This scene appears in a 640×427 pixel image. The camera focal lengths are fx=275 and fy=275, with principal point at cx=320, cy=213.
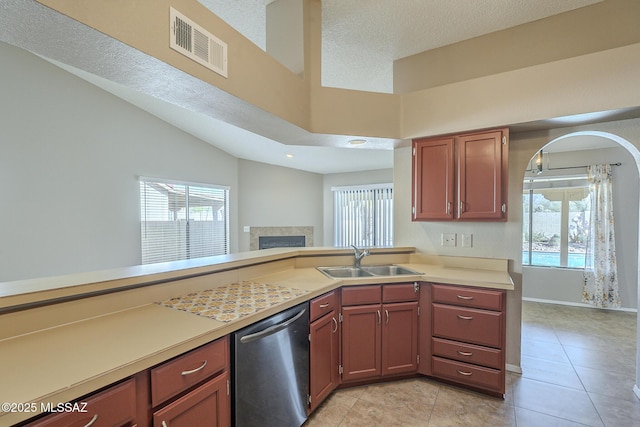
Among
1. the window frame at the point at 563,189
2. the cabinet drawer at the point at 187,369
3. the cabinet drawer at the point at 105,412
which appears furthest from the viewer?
the window frame at the point at 563,189

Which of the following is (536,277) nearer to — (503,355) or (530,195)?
(530,195)

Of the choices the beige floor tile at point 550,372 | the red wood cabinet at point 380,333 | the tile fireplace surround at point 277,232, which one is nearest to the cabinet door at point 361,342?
the red wood cabinet at point 380,333

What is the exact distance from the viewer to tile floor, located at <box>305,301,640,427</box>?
1.92 m

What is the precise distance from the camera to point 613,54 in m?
2.00

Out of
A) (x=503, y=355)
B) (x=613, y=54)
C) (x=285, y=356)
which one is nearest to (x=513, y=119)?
(x=613, y=54)

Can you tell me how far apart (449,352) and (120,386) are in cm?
226

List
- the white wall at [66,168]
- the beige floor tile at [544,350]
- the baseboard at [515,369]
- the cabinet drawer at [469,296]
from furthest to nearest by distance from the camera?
the white wall at [66,168], the beige floor tile at [544,350], the baseboard at [515,369], the cabinet drawer at [469,296]

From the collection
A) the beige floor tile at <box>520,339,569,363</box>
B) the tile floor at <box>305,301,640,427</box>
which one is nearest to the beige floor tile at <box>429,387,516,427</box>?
the tile floor at <box>305,301,640,427</box>

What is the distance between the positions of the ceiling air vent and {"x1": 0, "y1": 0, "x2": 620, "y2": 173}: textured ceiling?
116 millimetres

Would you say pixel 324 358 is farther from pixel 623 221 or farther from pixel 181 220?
pixel 623 221

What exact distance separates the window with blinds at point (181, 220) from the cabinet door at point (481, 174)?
498 cm

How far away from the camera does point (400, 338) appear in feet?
7.64

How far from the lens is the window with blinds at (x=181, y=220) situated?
4.98 metres

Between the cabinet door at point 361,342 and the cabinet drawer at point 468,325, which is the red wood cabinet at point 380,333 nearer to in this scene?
the cabinet door at point 361,342
